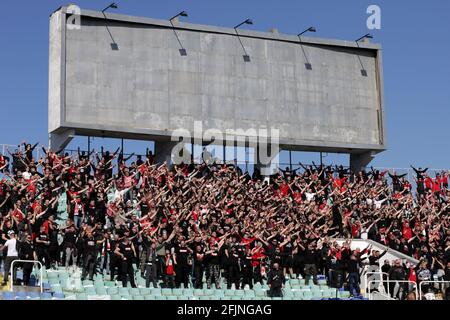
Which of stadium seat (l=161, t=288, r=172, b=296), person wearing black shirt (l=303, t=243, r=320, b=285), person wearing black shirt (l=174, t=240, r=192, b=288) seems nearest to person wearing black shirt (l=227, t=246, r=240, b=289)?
person wearing black shirt (l=174, t=240, r=192, b=288)

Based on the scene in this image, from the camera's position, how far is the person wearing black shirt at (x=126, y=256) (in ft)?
80.4

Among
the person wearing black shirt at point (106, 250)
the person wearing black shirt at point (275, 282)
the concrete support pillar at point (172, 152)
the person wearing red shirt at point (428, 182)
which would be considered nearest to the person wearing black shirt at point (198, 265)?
the person wearing black shirt at point (275, 282)

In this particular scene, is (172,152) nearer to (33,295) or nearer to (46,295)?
(46,295)

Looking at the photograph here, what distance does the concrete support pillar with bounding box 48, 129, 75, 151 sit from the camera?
37.2m

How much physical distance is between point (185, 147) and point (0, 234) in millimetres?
16034

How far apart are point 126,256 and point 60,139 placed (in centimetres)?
1440

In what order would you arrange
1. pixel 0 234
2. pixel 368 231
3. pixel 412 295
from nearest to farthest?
pixel 0 234, pixel 412 295, pixel 368 231

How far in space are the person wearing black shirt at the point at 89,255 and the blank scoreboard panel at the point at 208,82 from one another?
43.5 feet

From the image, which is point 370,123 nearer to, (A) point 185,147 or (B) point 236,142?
(B) point 236,142

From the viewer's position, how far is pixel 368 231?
1293 inches

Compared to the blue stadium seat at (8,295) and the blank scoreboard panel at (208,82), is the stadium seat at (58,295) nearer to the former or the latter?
the blue stadium seat at (8,295)

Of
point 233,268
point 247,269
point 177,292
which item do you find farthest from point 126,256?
point 247,269

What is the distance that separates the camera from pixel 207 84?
133 ft
